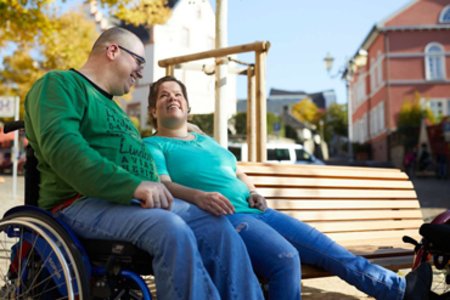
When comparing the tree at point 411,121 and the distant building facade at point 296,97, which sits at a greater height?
the distant building facade at point 296,97

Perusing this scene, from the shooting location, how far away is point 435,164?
29.5 metres

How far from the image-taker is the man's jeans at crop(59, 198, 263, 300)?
210 centimetres

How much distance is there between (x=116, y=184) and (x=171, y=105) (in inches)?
40.0

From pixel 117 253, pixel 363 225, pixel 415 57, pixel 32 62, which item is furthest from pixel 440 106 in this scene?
pixel 117 253

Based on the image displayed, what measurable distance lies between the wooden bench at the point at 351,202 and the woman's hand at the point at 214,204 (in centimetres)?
126

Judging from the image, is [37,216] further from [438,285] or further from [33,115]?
[438,285]

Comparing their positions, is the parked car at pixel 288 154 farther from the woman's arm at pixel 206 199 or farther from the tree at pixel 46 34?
the woman's arm at pixel 206 199

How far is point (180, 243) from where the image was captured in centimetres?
212

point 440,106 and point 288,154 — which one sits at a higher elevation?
point 440,106

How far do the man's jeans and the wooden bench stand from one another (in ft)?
4.66

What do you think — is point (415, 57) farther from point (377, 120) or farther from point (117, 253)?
point (117, 253)

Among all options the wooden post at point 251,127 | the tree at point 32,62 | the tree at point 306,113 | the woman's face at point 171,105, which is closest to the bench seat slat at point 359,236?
the wooden post at point 251,127

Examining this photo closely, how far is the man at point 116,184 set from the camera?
2.13 meters

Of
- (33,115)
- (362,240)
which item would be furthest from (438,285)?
(33,115)
